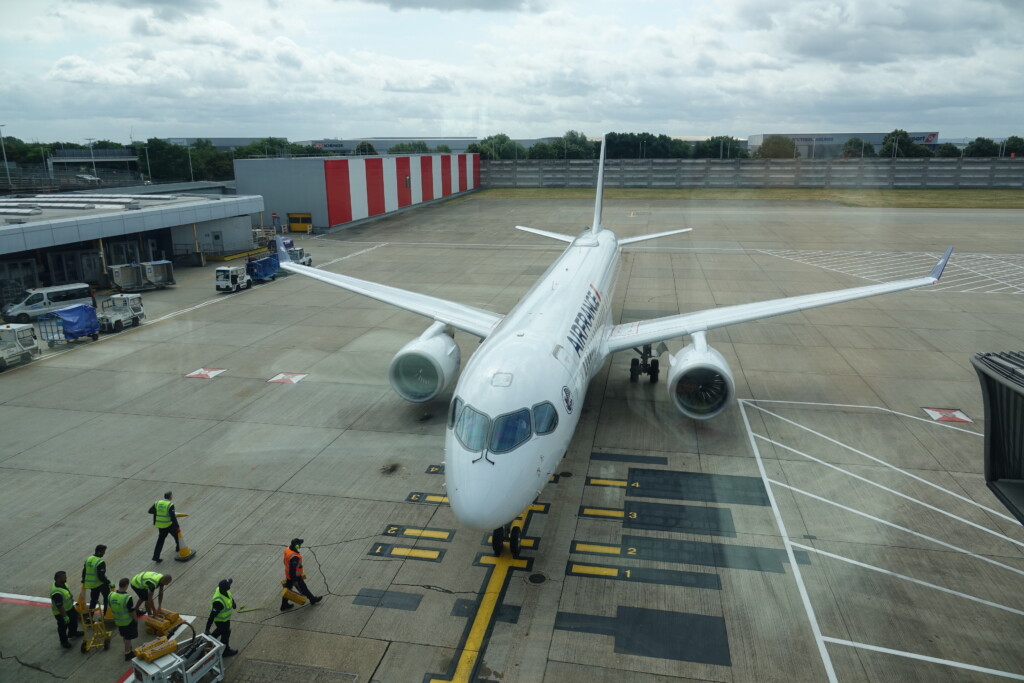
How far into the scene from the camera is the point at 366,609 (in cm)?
1320

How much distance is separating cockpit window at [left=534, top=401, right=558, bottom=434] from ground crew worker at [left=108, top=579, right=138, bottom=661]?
329 inches

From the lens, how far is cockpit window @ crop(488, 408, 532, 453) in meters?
13.5

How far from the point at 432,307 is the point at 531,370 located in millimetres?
10893

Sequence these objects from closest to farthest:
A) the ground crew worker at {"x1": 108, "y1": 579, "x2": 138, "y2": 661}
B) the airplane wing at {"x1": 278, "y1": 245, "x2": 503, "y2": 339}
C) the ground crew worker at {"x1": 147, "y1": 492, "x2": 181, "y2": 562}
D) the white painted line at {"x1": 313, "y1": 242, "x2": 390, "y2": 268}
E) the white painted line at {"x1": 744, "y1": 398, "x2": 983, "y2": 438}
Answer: the ground crew worker at {"x1": 108, "y1": 579, "x2": 138, "y2": 661}, the ground crew worker at {"x1": 147, "y1": 492, "x2": 181, "y2": 562}, the white painted line at {"x1": 744, "y1": 398, "x2": 983, "y2": 438}, the airplane wing at {"x1": 278, "y1": 245, "x2": 503, "y2": 339}, the white painted line at {"x1": 313, "y1": 242, "x2": 390, "y2": 268}

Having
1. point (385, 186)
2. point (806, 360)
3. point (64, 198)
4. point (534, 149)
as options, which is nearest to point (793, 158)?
point (534, 149)

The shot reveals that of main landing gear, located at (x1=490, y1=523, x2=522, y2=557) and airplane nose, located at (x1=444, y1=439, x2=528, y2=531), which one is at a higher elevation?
airplane nose, located at (x1=444, y1=439, x2=528, y2=531)

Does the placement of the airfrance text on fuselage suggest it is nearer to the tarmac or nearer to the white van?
the tarmac

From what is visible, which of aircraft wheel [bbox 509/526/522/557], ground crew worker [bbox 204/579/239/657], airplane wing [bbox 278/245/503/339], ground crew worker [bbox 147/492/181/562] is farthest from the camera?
airplane wing [bbox 278/245/503/339]

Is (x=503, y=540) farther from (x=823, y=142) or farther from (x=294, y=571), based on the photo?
(x=823, y=142)

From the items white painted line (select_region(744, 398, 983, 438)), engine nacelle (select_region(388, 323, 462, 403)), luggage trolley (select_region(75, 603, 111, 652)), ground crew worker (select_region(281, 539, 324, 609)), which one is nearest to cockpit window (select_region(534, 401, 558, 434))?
ground crew worker (select_region(281, 539, 324, 609))

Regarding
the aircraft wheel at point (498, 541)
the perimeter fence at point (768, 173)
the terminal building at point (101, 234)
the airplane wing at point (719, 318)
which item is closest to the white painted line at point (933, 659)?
the aircraft wheel at point (498, 541)

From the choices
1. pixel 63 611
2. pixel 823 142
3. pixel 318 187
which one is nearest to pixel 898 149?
pixel 823 142

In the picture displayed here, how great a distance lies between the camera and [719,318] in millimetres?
22828

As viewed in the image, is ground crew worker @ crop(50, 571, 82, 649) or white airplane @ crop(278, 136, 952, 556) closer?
ground crew worker @ crop(50, 571, 82, 649)
